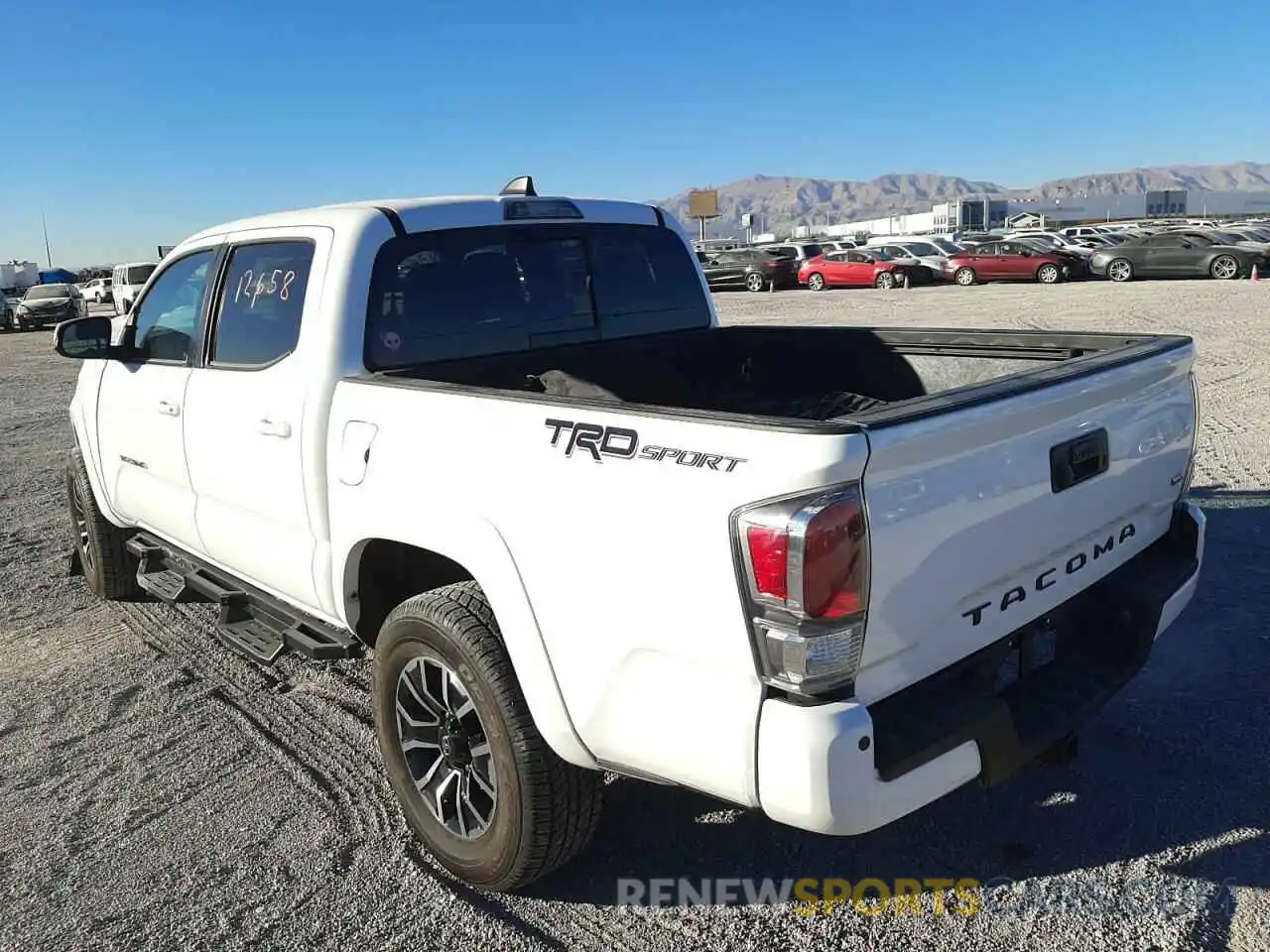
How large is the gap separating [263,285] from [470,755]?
6.72 feet

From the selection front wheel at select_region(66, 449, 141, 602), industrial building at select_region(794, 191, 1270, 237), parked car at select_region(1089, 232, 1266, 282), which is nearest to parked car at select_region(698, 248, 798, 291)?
parked car at select_region(1089, 232, 1266, 282)

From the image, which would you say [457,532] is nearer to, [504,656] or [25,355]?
[504,656]

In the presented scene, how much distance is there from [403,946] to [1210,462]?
22.5ft

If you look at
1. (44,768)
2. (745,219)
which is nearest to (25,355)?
(44,768)

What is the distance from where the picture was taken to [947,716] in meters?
2.43

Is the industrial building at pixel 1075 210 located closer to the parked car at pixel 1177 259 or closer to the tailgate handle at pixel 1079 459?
the parked car at pixel 1177 259

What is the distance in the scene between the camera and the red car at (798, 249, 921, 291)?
32844mm

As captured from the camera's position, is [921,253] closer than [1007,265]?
No

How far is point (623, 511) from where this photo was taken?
2.37 meters

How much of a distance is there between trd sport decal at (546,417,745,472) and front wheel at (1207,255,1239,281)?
29.9m

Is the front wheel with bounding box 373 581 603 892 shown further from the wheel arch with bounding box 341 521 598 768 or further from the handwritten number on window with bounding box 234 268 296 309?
the handwritten number on window with bounding box 234 268 296 309

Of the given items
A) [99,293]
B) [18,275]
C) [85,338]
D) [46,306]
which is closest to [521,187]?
[85,338]

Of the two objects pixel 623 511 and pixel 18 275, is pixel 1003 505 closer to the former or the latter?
pixel 623 511

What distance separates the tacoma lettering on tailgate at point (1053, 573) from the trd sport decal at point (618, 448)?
777mm
